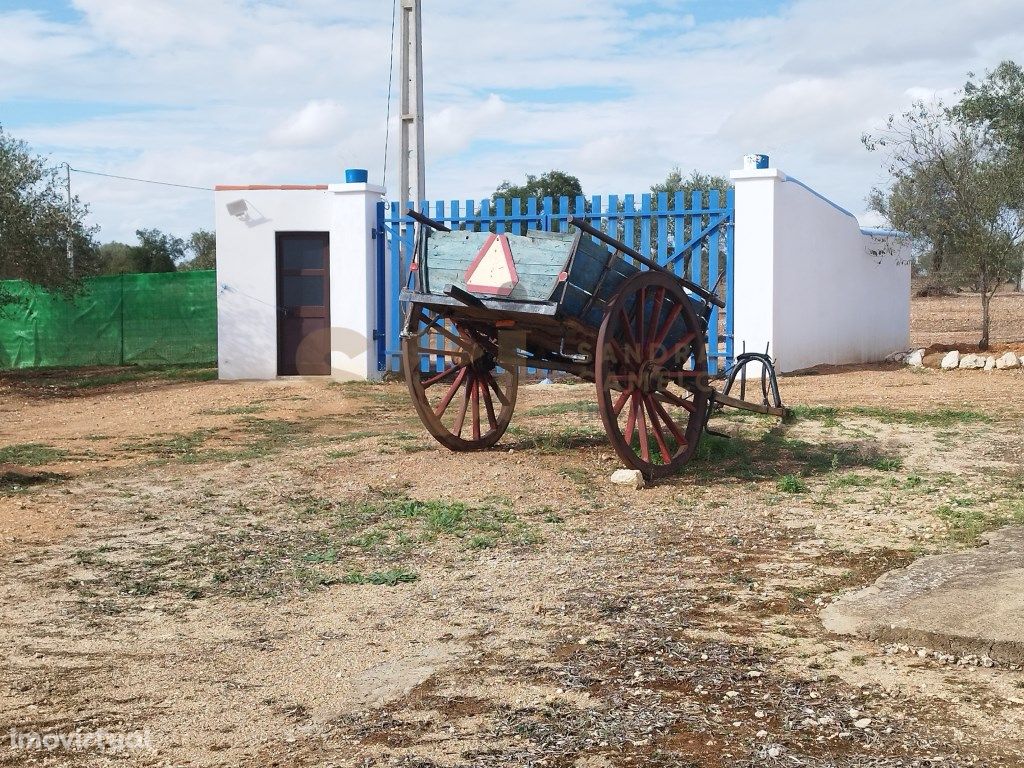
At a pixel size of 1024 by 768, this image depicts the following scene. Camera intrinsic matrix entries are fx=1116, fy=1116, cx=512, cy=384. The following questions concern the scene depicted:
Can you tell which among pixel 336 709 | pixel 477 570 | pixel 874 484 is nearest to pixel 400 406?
pixel 874 484

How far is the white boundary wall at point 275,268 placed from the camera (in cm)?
1636

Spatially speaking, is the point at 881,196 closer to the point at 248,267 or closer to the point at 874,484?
the point at 248,267

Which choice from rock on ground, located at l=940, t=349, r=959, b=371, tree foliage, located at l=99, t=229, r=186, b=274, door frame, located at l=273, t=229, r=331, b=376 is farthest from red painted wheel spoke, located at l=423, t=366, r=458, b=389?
tree foliage, located at l=99, t=229, r=186, b=274

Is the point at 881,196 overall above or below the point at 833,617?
above

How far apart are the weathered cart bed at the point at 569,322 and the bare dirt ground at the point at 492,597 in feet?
1.63

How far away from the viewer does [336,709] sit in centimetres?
409

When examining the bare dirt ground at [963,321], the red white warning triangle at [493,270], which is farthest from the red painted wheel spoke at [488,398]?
the bare dirt ground at [963,321]

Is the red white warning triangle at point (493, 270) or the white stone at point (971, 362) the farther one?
the white stone at point (971, 362)

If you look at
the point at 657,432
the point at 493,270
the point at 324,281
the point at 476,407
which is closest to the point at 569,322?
the point at 493,270

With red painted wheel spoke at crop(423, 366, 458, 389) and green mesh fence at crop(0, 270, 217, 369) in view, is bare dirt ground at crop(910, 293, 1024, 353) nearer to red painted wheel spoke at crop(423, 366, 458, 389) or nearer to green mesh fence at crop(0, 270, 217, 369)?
red painted wheel spoke at crop(423, 366, 458, 389)

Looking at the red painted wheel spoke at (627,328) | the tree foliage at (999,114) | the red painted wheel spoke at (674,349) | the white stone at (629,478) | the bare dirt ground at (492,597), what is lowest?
the bare dirt ground at (492,597)

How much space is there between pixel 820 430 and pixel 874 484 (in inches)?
91.4

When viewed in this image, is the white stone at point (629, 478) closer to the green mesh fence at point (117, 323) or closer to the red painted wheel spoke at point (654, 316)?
the red painted wheel spoke at point (654, 316)

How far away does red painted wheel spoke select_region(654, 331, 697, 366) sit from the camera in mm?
8797
